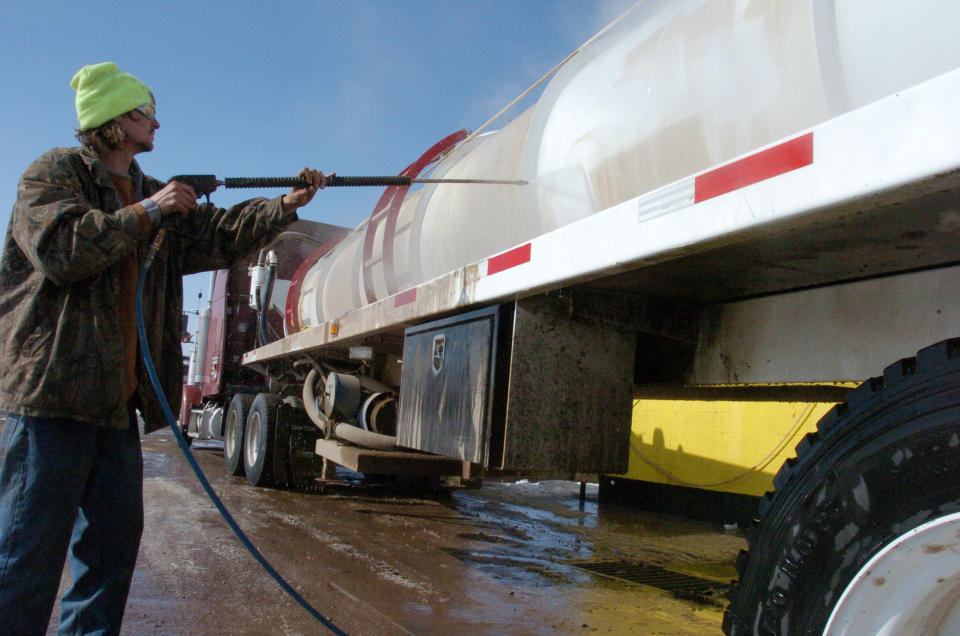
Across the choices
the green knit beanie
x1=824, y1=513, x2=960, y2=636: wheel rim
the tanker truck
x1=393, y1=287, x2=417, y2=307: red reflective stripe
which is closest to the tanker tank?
the tanker truck

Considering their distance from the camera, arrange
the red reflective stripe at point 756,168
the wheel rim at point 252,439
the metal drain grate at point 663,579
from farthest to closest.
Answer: the wheel rim at point 252,439 → the metal drain grate at point 663,579 → the red reflective stripe at point 756,168

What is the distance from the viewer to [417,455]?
220 inches

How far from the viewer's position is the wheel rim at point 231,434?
27.0 feet

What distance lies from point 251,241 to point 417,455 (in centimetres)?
321

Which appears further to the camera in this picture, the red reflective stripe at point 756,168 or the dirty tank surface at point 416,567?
the dirty tank surface at point 416,567

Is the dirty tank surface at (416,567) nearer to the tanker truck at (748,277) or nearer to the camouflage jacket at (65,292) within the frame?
the tanker truck at (748,277)

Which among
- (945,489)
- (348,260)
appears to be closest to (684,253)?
(945,489)

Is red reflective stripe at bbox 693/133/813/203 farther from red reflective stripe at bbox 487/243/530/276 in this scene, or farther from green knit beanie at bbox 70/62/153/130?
green knit beanie at bbox 70/62/153/130

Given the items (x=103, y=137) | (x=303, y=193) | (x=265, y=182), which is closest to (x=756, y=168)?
(x=303, y=193)

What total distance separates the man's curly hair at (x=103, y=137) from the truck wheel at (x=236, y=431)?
6072mm

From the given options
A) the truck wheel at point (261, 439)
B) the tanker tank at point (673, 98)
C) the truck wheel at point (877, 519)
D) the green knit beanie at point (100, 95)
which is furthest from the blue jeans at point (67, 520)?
the truck wheel at point (261, 439)

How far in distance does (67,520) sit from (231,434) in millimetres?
6685

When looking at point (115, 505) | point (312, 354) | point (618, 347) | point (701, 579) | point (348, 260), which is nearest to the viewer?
point (115, 505)

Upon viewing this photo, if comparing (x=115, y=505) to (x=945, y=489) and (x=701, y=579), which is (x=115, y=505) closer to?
(x=945, y=489)
